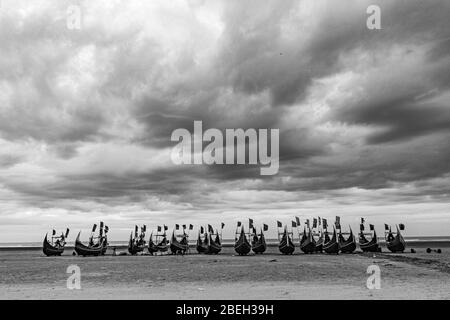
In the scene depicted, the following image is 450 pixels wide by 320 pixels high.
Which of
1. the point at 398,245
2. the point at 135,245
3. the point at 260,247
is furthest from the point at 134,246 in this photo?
the point at 398,245

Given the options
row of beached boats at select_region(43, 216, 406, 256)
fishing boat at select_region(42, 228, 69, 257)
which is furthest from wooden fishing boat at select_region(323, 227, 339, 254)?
fishing boat at select_region(42, 228, 69, 257)

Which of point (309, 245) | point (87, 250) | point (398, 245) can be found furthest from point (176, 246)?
point (398, 245)

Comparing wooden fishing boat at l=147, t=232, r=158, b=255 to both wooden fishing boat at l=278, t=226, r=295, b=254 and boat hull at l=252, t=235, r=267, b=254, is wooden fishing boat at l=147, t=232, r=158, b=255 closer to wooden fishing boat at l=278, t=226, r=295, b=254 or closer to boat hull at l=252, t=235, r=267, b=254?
boat hull at l=252, t=235, r=267, b=254

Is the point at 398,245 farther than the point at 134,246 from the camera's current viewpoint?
No

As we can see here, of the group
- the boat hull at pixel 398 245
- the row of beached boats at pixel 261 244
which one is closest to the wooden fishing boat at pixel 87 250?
the row of beached boats at pixel 261 244

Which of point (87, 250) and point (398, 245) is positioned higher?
point (398, 245)

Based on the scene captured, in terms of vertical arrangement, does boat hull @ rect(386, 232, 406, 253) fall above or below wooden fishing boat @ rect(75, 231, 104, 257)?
above

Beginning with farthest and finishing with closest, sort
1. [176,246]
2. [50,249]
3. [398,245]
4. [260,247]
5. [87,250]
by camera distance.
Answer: [176,246] → [50,249] → [87,250] → [260,247] → [398,245]

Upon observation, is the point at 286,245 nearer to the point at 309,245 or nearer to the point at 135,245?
the point at 309,245

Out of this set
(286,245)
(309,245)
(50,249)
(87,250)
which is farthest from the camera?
(50,249)

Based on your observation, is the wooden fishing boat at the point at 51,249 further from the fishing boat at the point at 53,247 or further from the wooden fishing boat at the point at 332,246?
the wooden fishing boat at the point at 332,246
